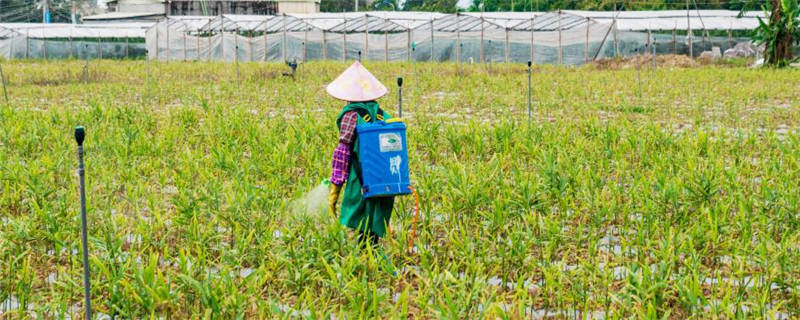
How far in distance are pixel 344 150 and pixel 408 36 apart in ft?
81.4

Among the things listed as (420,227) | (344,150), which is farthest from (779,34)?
(344,150)

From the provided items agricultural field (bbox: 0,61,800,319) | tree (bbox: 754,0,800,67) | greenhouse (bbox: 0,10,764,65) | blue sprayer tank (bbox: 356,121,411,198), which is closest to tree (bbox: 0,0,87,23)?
greenhouse (bbox: 0,10,764,65)

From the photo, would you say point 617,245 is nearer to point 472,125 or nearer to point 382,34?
point 472,125

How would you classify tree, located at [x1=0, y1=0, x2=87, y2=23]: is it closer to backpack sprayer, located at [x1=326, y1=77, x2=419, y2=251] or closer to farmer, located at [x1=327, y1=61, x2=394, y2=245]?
farmer, located at [x1=327, y1=61, x2=394, y2=245]

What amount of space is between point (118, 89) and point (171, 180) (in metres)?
9.05

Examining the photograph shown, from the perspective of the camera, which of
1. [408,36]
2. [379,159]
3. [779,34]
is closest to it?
[379,159]

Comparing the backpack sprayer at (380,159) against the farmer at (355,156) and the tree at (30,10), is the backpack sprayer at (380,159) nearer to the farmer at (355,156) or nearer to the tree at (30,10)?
the farmer at (355,156)

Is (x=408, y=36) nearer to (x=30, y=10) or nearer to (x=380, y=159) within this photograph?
(x=380, y=159)

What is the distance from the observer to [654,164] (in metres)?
6.16

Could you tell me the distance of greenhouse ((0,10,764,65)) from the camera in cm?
2664

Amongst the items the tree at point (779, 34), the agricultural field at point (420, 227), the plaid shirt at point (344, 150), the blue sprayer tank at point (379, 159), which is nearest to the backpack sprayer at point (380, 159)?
the blue sprayer tank at point (379, 159)

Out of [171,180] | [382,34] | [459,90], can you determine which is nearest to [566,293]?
[171,180]

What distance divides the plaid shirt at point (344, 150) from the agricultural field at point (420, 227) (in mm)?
329

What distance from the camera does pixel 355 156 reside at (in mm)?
3645
